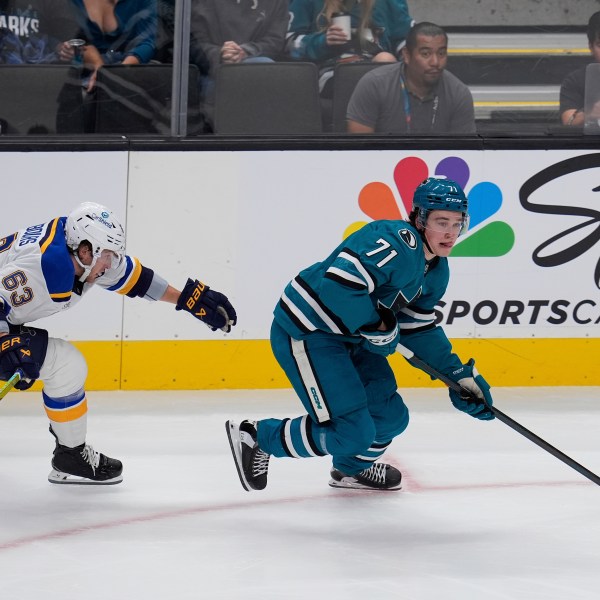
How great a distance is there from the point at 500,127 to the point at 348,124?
0.62 meters

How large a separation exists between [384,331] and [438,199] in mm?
380

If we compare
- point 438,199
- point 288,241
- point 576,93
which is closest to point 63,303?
point 438,199

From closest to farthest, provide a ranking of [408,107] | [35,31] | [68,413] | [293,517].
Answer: [293,517], [68,413], [35,31], [408,107]

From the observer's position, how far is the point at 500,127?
200 inches

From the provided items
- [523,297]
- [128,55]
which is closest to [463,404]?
[523,297]

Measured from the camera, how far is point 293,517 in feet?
11.3

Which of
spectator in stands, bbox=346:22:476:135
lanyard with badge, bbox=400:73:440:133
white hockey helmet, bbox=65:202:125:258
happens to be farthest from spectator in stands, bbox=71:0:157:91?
white hockey helmet, bbox=65:202:125:258

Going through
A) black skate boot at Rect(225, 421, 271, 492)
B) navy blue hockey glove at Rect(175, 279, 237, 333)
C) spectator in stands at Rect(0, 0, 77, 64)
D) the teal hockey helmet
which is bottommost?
black skate boot at Rect(225, 421, 271, 492)

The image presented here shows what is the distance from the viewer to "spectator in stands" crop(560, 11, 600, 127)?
512 cm

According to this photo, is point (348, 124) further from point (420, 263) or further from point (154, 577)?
point (154, 577)

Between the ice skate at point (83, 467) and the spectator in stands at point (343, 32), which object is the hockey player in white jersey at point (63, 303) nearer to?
the ice skate at point (83, 467)

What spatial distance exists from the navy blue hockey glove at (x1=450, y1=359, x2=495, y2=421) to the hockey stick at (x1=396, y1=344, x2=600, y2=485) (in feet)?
0.06

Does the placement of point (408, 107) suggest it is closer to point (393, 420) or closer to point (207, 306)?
point (207, 306)

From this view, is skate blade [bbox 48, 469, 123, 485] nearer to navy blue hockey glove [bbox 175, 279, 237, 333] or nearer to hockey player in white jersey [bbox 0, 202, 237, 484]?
hockey player in white jersey [bbox 0, 202, 237, 484]
